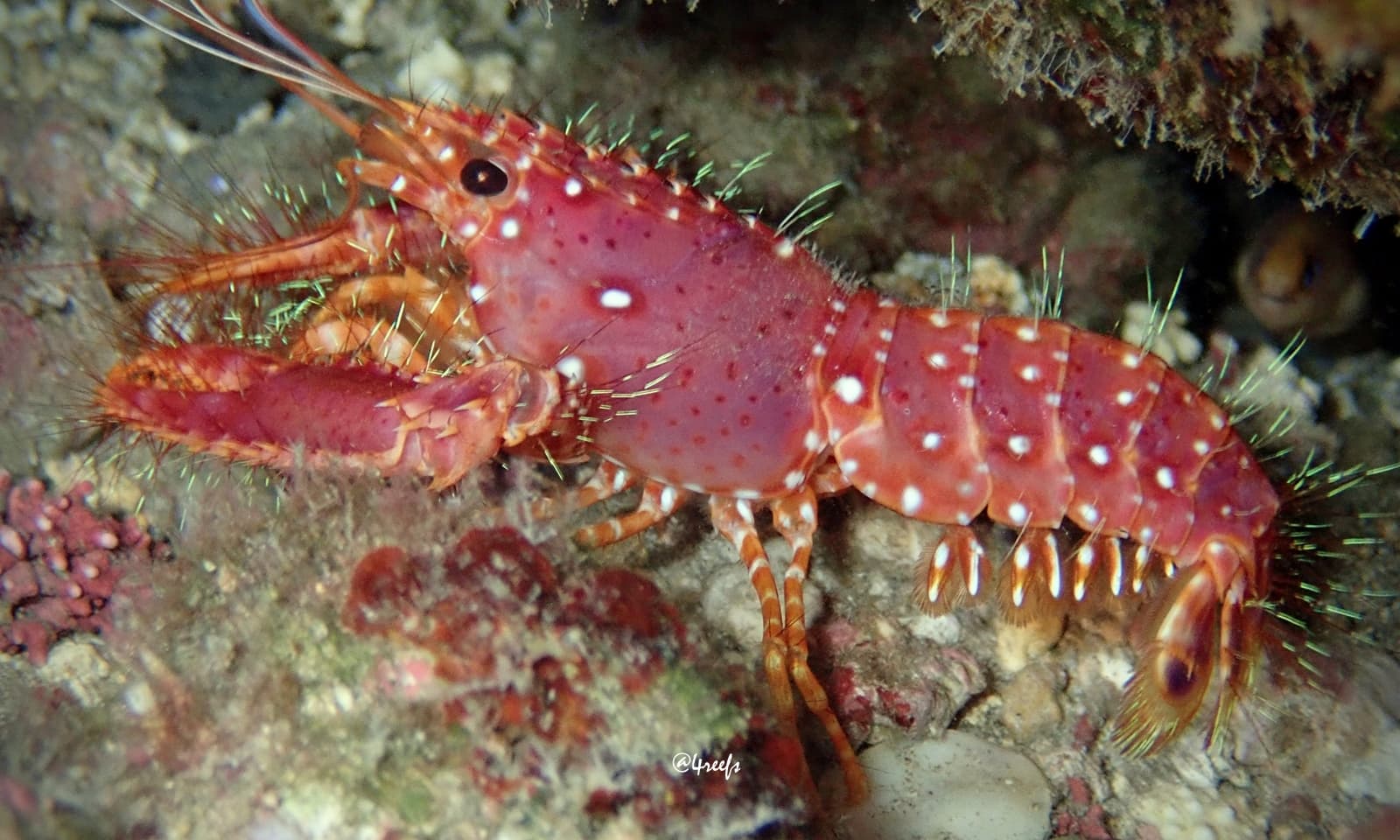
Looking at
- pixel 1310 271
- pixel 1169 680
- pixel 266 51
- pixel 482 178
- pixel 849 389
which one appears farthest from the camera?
pixel 1310 271

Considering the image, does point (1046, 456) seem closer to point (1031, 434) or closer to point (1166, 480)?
point (1031, 434)

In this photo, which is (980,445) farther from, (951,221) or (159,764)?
(159,764)

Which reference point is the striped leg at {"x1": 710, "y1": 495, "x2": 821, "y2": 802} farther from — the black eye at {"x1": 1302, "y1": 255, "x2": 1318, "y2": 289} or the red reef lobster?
the black eye at {"x1": 1302, "y1": 255, "x2": 1318, "y2": 289}

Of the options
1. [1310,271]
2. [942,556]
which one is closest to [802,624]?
[942,556]

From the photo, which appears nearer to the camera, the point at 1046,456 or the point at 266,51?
the point at 266,51

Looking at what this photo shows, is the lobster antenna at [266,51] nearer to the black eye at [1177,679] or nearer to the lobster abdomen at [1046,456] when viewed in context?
the lobster abdomen at [1046,456]

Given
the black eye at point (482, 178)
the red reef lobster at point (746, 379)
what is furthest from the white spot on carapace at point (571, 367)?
the black eye at point (482, 178)
